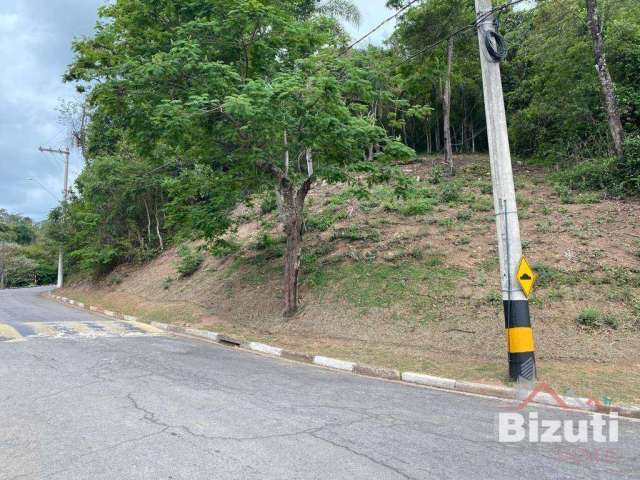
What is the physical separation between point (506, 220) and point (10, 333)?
1222cm

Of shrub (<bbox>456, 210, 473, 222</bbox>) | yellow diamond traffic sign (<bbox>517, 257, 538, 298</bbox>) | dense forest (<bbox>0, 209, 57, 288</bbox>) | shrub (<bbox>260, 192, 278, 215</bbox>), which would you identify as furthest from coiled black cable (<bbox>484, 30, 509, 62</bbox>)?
dense forest (<bbox>0, 209, 57, 288</bbox>)

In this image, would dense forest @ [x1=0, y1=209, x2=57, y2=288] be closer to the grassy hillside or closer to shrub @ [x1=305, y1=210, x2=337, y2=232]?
the grassy hillside

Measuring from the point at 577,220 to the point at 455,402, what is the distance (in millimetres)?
9763

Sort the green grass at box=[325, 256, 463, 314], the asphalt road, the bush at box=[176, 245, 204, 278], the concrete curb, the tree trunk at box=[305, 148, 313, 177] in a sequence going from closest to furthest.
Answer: the asphalt road < the concrete curb < the green grass at box=[325, 256, 463, 314] < the tree trunk at box=[305, 148, 313, 177] < the bush at box=[176, 245, 204, 278]

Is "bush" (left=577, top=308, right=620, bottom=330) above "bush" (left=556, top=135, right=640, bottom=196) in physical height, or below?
below

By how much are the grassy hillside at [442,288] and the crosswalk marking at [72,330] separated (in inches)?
72.8

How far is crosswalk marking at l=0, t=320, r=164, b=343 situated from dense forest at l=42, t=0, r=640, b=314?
3316 mm

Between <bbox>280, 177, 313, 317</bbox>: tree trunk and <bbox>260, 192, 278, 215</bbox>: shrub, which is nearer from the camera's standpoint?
<bbox>280, 177, 313, 317</bbox>: tree trunk

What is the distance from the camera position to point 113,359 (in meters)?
9.03

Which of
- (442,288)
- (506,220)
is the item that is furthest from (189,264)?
(506,220)

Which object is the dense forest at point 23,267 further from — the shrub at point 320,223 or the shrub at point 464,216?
the shrub at point 464,216

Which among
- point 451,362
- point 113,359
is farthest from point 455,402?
point 113,359

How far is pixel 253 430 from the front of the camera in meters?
5.04

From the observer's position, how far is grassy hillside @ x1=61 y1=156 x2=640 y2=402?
916 cm
